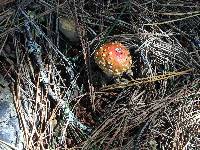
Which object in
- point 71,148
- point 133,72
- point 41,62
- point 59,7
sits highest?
point 59,7

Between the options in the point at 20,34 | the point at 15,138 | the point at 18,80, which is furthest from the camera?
the point at 20,34

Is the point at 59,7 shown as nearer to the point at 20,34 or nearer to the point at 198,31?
the point at 20,34

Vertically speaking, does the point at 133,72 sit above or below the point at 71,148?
above

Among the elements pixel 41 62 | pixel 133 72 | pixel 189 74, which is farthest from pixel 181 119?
pixel 41 62

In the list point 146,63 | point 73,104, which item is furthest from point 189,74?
point 73,104

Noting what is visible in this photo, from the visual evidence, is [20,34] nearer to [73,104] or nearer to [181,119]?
[73,104]

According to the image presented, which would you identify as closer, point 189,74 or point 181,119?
point 181,119

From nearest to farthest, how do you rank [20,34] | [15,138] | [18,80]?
[15,138] < [18,80] < [20,34]
